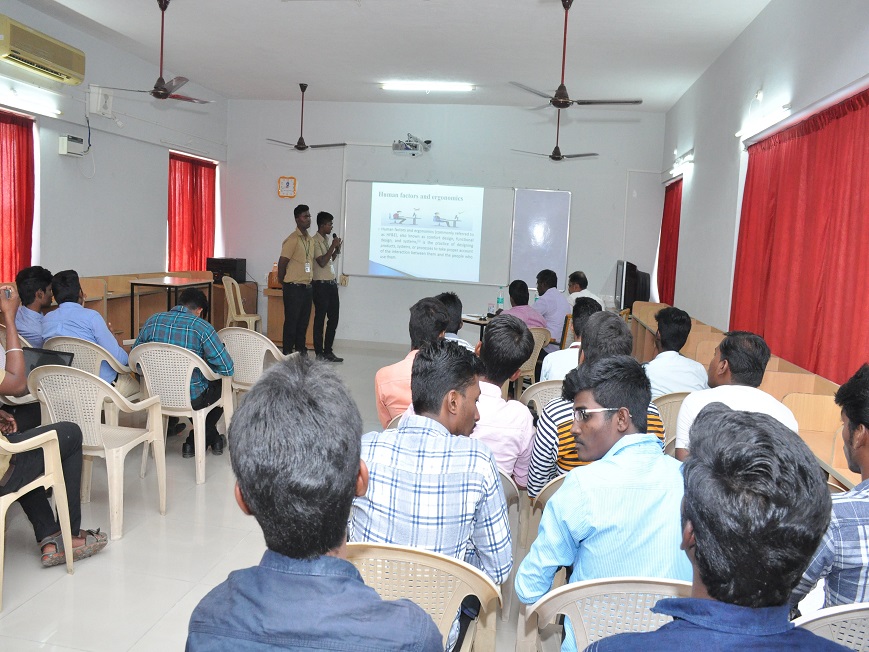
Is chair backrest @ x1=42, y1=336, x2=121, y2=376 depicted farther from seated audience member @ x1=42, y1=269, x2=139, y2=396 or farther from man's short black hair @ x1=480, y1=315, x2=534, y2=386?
man's short black hair @ x1=480, y1=315, x2=534, y2=386

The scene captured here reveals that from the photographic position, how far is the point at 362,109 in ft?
31.6

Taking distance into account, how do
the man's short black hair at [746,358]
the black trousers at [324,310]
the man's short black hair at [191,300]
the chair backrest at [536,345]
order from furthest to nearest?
the black trousers at [324,310] → the chair backrest at [536,345] → the man's short black hair at [191,300] → the man's short black hair at [746,358]

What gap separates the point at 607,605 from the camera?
1.45 metres

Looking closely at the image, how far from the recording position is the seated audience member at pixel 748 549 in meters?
0.89

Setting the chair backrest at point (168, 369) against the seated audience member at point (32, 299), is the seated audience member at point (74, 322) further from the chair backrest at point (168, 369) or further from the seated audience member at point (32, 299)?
the chair backrest at point (168, 369)

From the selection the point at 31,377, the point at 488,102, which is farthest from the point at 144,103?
the point at 31,377

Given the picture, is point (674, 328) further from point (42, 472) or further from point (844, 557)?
point (42, 472)

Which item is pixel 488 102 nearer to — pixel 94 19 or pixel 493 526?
pixel 94 19

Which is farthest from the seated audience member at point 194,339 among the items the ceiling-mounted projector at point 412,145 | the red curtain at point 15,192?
the ceiling-mounted projector at point 412,145

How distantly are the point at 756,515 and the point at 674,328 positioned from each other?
293cm

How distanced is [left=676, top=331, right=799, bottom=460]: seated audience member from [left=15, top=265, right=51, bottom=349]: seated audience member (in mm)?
3485

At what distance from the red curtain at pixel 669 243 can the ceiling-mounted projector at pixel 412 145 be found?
3.22 m

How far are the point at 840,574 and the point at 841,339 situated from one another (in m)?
2.55

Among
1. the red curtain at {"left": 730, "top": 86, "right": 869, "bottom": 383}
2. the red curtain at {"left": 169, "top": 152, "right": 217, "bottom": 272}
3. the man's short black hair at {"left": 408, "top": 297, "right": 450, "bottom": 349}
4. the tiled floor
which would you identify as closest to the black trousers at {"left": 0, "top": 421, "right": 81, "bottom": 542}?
the tiled floor
